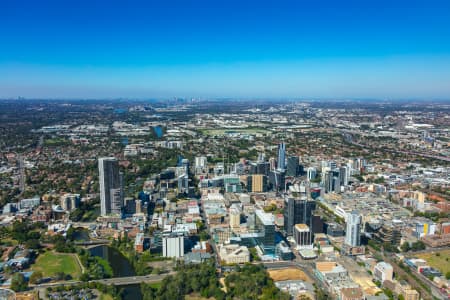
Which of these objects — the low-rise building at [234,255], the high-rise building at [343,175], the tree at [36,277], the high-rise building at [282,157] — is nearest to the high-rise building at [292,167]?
the high-rise building at [282,157]

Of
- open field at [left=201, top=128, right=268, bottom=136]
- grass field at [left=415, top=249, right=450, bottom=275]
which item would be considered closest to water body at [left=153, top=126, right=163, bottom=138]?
open field at [left=201, top=128, right=268, bottom=136]

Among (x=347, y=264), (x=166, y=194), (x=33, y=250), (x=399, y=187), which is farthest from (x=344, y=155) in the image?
(x=33, y=250)

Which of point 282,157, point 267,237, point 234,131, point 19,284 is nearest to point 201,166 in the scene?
point 282,157

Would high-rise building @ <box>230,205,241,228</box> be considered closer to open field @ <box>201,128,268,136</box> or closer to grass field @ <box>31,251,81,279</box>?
grass field @ <box>31,251,81,279</box>

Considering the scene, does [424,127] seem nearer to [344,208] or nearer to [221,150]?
[221,150]

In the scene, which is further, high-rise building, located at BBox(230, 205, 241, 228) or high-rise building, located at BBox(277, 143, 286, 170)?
high-rise building, located at BBox(277, 143, 286, 170)

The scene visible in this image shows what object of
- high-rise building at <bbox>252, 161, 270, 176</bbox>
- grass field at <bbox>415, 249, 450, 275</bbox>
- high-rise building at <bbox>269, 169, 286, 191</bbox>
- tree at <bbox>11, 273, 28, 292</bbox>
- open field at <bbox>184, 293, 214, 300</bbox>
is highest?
high-rise building at <bbox>252, 161, 270, 176</bbox>

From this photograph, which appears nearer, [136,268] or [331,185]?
[136,268]
